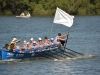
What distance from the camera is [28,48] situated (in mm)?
33094

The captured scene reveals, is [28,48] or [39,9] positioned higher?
[28,48]

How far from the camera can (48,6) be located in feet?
321

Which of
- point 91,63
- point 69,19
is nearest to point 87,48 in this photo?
point 69,19

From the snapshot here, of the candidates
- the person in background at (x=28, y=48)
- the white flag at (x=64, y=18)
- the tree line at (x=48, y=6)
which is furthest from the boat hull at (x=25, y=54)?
the tree line at (x=48, y=6)

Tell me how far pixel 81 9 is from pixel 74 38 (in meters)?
48.8

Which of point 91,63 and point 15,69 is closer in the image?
point 15,69

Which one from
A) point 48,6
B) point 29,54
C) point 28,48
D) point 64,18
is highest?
point 64,18

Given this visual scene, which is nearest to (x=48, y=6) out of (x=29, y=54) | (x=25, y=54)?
(x=29, y=54)

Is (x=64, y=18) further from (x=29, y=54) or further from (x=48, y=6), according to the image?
(x=48, y=6)

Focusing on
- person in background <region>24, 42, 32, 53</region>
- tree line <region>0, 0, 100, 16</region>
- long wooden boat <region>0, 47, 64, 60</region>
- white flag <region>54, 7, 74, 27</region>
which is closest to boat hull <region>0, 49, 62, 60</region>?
long wooden boat <region>0, 47, 64, 60</region>

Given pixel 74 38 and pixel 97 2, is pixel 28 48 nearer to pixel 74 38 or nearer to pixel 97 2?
pixel 74 38

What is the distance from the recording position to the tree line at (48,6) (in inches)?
3770

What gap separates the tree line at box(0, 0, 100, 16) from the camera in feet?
314

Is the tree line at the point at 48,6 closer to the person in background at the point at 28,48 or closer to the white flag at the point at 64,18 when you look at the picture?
the white flag at the point at 64,18
